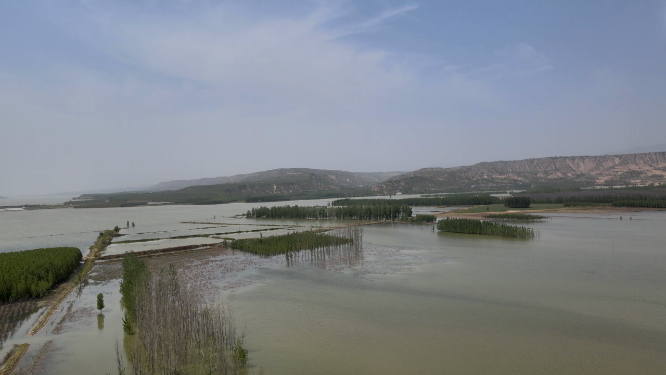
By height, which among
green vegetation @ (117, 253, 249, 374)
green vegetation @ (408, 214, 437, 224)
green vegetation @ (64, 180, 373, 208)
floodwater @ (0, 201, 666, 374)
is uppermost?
green vegetation @ (64, 180, 373, 208)

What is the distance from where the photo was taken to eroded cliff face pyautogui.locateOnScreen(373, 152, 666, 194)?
127m

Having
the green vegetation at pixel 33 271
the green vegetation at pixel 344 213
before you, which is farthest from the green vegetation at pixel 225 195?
the green vegetation at pixel 33 271

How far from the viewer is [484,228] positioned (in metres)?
35.8

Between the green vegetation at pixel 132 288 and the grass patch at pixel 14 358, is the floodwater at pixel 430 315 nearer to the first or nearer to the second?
the grass patch at pixel 14 358

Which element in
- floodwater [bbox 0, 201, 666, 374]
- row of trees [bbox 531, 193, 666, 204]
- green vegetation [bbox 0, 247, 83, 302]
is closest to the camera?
floodwater [bbox 0, 201, 666, 374]

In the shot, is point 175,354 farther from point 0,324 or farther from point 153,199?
point 153,199

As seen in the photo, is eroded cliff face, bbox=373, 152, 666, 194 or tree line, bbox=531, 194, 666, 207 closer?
tree line, bbox=531, 194, 666, 207

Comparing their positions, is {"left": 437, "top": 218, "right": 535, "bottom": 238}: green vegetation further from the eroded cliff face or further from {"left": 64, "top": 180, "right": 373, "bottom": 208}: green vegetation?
the eroded cliff face

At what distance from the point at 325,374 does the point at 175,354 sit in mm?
3591

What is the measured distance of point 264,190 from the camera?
6112 inches

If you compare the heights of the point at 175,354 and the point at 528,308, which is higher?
the point at 175,354

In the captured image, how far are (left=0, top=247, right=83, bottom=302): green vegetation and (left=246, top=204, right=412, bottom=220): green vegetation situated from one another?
36.8 m

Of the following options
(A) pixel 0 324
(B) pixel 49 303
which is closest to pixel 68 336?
(A) pixel 0 324

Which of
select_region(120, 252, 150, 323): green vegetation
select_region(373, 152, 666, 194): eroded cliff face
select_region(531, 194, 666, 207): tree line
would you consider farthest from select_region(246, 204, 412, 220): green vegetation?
select_region(373, 152, 666, 194): eroded cliff face
